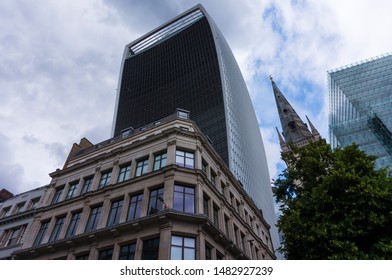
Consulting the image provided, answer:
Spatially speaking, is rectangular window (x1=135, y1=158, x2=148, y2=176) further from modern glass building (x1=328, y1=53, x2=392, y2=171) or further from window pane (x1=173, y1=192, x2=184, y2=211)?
modern glass building (x1=328, y1=53, x2=392, y2=171)

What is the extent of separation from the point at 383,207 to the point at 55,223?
29058 mm

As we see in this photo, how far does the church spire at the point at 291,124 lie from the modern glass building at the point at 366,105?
84.5ft

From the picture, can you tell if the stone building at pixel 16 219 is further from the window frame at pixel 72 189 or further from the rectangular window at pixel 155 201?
the rectangular window at pixel 155 201

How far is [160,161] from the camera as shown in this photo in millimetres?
28359

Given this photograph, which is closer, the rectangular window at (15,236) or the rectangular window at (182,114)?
the rectangular window at (15,236)

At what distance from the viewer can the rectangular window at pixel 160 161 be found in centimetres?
2795

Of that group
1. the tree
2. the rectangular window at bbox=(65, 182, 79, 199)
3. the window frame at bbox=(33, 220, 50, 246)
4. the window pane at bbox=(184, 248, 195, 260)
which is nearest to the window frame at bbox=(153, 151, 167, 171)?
the window pane at bbox=(184, 248, 195, 260)

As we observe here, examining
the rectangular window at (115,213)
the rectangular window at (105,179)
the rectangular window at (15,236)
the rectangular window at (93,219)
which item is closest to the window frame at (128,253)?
the rectangular window at (115,213)

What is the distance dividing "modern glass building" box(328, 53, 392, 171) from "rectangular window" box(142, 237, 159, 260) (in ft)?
195

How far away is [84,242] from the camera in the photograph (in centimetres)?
2569

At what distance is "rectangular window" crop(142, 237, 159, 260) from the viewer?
21.7 metres

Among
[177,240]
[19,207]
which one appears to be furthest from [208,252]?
[19,207]

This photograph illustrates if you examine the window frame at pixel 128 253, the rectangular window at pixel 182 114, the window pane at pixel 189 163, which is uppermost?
the rectangular window at pixel 182 114

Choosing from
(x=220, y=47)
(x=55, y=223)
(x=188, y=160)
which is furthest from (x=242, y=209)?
(x=220, y=47)
